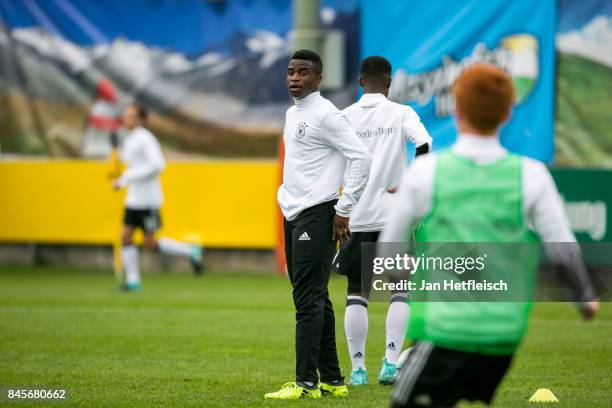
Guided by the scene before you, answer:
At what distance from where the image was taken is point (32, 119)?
21016mm

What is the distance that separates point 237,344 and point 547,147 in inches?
312

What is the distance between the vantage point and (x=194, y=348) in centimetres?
1015

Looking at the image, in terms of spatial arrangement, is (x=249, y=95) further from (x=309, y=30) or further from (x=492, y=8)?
(x=492, y=8)

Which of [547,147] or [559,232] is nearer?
[559,232]

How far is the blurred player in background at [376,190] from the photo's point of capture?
27.0ft

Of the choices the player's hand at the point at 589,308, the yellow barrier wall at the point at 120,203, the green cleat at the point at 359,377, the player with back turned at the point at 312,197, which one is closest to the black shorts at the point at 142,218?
the yellow barrier wall at the point at 120,203

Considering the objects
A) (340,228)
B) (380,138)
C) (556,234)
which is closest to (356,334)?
(340,228)

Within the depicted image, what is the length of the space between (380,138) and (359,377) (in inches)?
66.5

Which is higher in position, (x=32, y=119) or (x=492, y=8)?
(x=492, y=8)

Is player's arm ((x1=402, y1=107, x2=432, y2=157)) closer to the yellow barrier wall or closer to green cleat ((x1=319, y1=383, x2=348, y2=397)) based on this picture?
green cleat ((x1=319, y1=383, x2=348, y2=397))

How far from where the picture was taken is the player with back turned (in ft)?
24.0

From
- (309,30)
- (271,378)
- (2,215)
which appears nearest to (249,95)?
(309,30)

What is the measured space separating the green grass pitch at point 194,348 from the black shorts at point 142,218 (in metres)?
0.88

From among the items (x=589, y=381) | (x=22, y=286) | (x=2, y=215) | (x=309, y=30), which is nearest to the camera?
(x=589, y=381)
